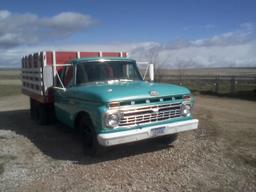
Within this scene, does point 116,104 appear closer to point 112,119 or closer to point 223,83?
point 112,119

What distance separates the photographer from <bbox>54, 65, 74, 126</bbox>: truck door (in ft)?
25.5

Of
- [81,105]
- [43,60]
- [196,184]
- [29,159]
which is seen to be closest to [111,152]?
[81,105]

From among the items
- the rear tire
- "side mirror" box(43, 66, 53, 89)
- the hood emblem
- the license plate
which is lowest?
the rear tire

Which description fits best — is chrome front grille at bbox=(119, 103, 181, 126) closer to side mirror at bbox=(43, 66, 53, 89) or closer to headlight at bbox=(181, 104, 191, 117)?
headlight at bbox=(181, 104, 191, 117)

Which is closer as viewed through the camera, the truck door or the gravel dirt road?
the gravel dirt road

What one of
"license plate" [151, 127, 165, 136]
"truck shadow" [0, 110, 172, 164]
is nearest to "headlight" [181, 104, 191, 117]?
"license plate" [151, 127, 165, 136]

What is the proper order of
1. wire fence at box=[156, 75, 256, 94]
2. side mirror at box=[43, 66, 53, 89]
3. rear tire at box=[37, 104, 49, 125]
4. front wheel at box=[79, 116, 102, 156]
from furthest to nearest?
wire fence at box=[156, 75, 256, 94] → rear tire at box=[37, 104, 49, 125] → side mirror at box=[43, 66, 53, 89] → front wheel at box=[79, 116, 102, 156]

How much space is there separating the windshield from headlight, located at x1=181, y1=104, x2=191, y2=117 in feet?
5.67

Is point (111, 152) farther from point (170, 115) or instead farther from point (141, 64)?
point (141, 64)

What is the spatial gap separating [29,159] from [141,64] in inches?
A: 150

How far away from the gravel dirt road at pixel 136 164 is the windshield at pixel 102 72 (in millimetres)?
1624

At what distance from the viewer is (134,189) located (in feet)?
17.0

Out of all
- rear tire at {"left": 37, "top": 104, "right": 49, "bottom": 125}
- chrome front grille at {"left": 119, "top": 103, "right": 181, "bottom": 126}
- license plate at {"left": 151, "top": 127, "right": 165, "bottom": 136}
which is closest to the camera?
chrome front grille at {"left": 119, "top": 103, "right": 181, "bottom": 126}

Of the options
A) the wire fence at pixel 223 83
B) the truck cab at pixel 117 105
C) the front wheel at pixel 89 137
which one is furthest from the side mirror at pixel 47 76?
the wire fence at pixel 223 83
